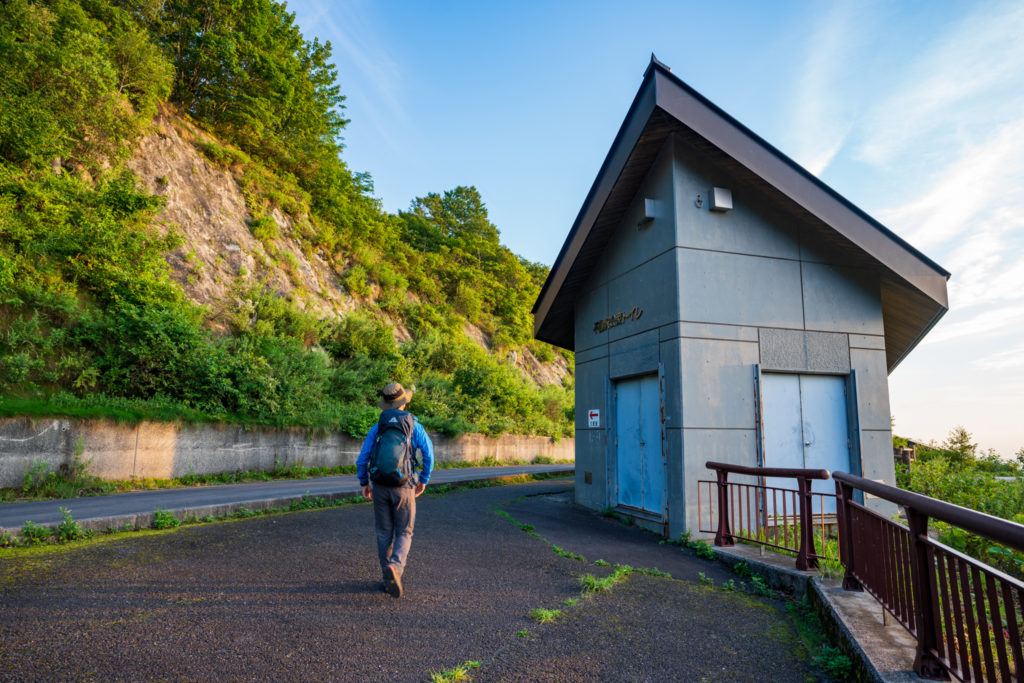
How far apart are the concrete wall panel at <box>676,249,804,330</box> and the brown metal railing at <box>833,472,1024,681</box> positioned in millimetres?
4780

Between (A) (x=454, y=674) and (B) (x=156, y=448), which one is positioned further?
(B) (x=156, y=448)

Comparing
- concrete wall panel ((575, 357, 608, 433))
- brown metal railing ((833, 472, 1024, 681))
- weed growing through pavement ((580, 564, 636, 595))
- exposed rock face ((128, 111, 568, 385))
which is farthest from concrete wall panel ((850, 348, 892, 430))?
exposed rock face ((128, 111, 568, 385))

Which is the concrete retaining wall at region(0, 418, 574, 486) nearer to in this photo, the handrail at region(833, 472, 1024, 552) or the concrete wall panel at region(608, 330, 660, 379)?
the concrete wall panel at region(608, 330, 660, 379)

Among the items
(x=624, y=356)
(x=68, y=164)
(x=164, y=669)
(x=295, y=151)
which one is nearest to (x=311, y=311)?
(x=68, y=164)

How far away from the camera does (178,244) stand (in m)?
Answer: 15.6

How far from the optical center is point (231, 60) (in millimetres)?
22031

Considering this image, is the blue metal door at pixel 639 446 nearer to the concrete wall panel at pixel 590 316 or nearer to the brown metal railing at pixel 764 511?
the brown metal railing at pixel 764 511

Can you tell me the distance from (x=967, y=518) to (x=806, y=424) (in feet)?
24.6

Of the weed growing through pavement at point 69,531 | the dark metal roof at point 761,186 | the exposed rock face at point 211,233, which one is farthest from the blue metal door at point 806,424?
the exposed rock face at point 211,233

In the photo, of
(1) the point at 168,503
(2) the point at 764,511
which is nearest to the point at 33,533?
(1) the point at 168,503

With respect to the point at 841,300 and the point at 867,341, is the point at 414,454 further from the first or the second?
the point at 867,341

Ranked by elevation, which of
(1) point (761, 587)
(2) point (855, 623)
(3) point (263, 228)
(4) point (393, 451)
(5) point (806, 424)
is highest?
(3) point (263, 228)

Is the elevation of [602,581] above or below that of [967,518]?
below

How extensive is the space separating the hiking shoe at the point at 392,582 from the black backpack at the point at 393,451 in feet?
2.60
